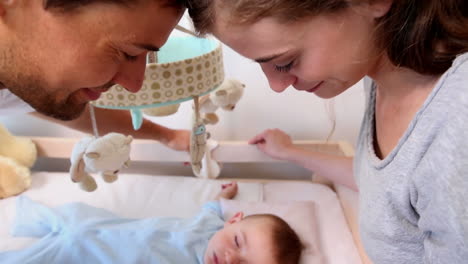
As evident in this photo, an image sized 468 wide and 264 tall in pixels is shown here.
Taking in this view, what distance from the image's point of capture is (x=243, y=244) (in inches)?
45.8

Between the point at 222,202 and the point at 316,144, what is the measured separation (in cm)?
42

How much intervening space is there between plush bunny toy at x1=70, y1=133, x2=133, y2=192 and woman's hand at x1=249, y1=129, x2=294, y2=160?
589mm

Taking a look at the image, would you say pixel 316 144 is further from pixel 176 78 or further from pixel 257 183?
pixel 176 78

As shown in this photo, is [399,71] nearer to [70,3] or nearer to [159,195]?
[70,3]

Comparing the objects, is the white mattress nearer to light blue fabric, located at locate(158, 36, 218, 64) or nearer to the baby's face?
the baby's face

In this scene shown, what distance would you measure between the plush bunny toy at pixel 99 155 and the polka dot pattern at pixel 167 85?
0.29 ft

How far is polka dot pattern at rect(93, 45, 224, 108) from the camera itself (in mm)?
810

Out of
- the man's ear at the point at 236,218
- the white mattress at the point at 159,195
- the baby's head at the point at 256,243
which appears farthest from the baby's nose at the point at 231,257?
the white mattress at the point at 159,195

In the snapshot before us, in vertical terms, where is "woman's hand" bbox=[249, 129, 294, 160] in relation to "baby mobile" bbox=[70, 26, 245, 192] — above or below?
below

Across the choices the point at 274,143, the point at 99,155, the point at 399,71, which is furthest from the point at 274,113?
the point at 399,71

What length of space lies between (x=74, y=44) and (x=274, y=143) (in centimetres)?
87

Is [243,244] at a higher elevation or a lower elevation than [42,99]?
lower

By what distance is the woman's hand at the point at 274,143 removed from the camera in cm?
133

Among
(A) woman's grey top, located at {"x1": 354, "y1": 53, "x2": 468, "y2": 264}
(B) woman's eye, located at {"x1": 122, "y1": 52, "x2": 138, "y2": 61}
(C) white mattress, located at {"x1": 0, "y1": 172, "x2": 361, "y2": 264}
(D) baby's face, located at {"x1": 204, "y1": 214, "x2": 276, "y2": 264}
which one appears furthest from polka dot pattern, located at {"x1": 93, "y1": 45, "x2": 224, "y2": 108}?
(C) white mattress, located at {"x1": 0, "y1": 172, "x2": 361, "y2": 264}
